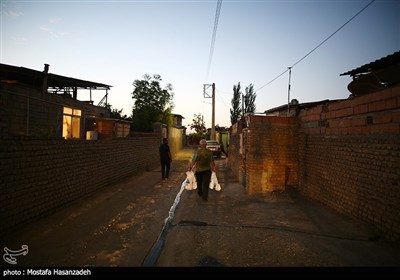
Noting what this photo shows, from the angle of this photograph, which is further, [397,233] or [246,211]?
[246,211]

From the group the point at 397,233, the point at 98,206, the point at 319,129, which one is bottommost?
the point at 98,206

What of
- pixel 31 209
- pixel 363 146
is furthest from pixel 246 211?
pixel 31 209

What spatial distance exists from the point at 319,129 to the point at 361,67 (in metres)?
2.81

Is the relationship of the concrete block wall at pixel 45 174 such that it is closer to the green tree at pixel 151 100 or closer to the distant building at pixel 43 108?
the distant building at pixel 43 108

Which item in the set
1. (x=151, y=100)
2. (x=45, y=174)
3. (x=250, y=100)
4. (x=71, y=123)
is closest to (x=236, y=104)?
(x=250, y=100)

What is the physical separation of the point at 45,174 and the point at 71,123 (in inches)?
439

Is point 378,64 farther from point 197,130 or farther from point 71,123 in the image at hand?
point 197,130

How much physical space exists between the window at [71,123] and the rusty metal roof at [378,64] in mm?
14476

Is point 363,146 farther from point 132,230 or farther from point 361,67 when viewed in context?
point 132,230

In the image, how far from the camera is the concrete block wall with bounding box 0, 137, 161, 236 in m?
4.49

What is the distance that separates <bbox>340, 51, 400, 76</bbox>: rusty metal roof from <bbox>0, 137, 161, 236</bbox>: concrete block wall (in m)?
9.07

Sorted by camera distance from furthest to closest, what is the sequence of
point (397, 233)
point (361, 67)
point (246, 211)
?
point (361, 67), point (246, 211), point (397, 233)

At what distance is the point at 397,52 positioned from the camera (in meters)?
6.26

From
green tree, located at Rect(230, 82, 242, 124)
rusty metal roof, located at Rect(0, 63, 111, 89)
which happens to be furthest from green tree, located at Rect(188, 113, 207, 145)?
rusty metal roof, located at Rect(0, 63, 111, 89)
